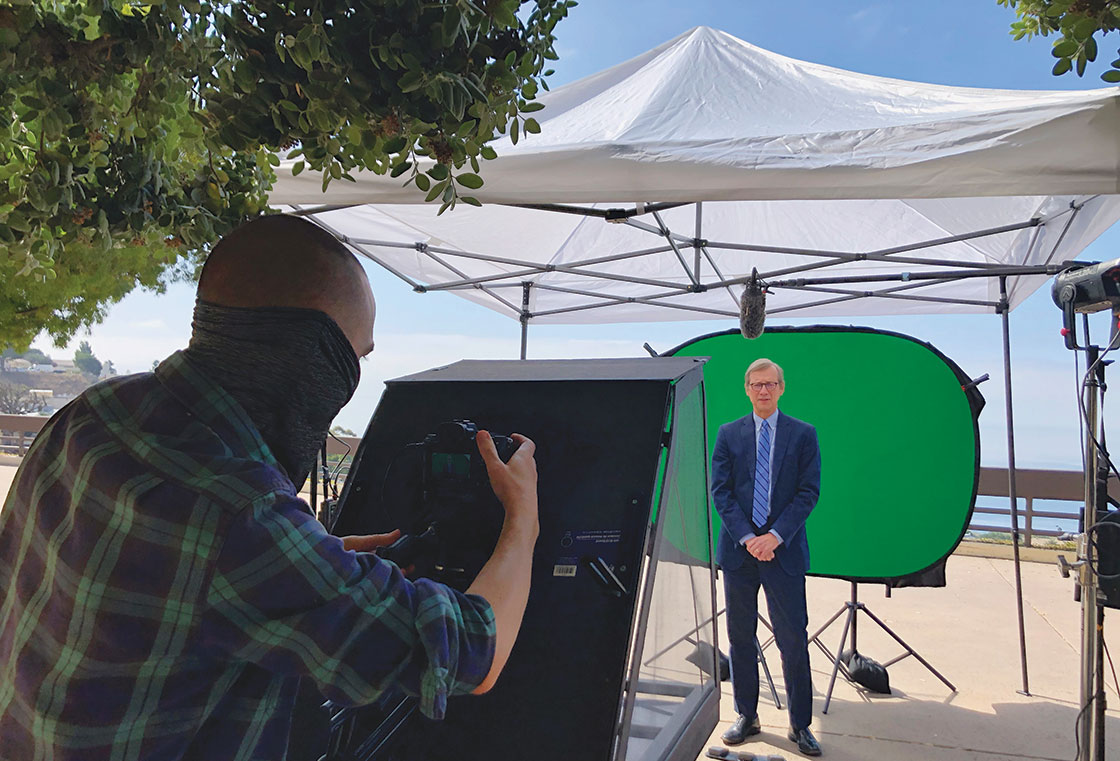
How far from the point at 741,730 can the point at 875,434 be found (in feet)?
6.53

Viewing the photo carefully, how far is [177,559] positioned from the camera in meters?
0.77

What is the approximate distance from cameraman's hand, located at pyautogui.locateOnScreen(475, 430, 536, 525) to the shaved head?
27cm

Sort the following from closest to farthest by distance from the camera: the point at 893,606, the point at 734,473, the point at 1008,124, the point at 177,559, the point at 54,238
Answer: the point at 177,559, the point at 54,238, the point at 1008,124, the point at 734,473, the point at 893,606

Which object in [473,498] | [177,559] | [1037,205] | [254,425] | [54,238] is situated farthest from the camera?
[1037,205]

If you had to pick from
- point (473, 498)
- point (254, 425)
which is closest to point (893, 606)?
point (473, 498)

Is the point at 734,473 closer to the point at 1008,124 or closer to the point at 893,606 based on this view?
the point at 1008,124

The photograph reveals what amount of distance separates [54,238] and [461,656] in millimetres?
976

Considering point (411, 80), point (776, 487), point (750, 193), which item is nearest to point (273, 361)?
point (411, 80)

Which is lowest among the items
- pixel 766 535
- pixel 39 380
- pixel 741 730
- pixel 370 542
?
pixel 741 730

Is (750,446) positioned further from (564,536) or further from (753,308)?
(564,536)

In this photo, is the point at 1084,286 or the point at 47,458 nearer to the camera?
the point at 47,458

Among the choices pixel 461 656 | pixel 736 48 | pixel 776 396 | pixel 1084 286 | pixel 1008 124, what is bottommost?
pixel 461 656

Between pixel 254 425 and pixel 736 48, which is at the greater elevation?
pixel 736 48

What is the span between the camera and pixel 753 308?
380cm
